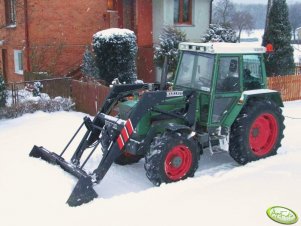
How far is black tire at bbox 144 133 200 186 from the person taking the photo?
6.25 meters

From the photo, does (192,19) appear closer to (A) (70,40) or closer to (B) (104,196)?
(A) (70,40)

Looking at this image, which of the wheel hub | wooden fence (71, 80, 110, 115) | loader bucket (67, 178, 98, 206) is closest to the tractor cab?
the wheel hub

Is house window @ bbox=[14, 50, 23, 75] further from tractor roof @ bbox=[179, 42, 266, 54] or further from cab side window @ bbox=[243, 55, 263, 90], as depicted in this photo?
cab side window @ bbox=[243, 55, 263, 90]

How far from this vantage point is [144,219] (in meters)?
5.28

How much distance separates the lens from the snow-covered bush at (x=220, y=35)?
58.0 feet

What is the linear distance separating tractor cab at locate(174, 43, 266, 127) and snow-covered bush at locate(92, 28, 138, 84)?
6904 mm

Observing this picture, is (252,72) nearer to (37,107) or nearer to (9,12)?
(37,107)

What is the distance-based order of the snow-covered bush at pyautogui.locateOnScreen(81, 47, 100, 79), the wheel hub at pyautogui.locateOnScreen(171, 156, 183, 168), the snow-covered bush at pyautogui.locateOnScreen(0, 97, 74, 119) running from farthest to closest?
the snow-covered bush at pyautogui.locateOnScreen(81, 47, 100, 79) < the snow-covered bush at pyautogui.locateOnScreen(0, 97, 74, 119) < the wheel hub at pyautogui.locateOnScreen(171, 156, 183, 168)

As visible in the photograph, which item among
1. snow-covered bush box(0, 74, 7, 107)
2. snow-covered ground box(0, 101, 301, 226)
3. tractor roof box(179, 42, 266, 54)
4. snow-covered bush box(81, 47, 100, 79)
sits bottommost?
snow-covered ground box(0, 101, 301, 226)

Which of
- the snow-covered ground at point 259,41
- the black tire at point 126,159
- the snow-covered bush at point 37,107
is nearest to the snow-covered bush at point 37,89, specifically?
the snow-covered bush at point 37,107

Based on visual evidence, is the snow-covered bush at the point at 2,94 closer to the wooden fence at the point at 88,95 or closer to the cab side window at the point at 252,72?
the wooden fence at the point at 88,95

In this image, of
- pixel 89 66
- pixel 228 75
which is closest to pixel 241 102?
pixel 228 75

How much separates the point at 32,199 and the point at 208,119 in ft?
10.1

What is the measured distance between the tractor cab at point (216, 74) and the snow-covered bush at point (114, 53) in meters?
6.90
